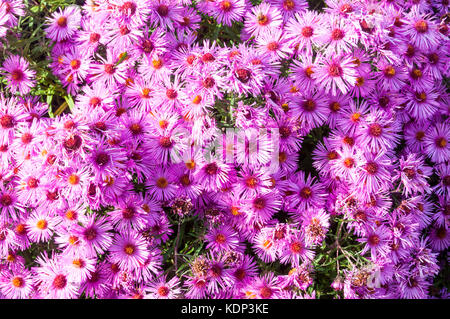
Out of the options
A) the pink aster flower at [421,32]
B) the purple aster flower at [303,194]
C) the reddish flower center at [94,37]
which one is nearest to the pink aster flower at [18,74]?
the reddish flower center at [94,37]

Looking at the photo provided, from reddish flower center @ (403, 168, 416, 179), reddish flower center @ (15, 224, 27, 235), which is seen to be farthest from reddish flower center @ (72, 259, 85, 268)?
reddish flower center @ (403, 168, 416, 179)

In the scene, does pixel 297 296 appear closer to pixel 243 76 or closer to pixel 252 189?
pixel 252 189

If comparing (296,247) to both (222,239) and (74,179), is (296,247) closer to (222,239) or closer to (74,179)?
(222,239)

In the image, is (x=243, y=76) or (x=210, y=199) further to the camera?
(x=210, y=199)

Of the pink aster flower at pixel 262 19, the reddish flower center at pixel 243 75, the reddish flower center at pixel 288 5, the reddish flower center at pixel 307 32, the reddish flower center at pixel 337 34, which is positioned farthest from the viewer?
the reddish flower center at pixel 288 5

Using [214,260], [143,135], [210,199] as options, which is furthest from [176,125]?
[214,260]

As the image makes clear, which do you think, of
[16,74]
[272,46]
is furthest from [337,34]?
[16,74]

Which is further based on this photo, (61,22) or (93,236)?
(61,22)

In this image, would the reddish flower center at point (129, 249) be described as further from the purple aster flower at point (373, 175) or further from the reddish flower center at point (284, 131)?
the purple aster flower at point (373, 175)
